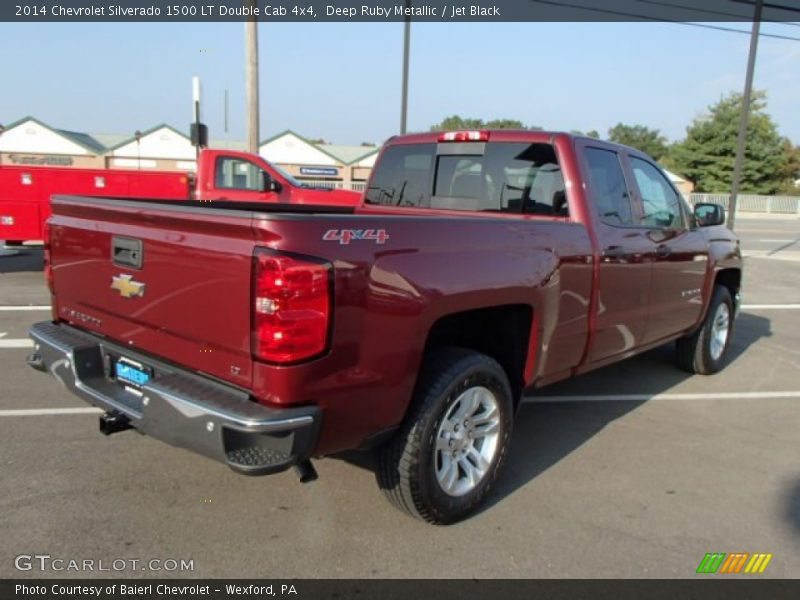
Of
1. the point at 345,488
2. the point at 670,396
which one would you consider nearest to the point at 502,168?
the point at 345,488

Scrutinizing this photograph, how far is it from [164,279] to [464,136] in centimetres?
247

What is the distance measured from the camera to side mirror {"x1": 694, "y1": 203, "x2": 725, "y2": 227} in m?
5.35

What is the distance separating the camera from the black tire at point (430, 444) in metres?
2.91

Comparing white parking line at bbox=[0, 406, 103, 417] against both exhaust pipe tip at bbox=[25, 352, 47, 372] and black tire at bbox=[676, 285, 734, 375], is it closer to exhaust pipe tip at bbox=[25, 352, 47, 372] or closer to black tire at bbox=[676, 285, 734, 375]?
exhaust pipe tip at bbox=[25, 352, 47, 372]

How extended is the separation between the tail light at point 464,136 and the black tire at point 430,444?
179 cm

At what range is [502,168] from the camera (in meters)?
4.18

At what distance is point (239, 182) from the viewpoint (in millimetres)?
10781

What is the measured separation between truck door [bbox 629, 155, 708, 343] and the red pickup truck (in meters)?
0.07

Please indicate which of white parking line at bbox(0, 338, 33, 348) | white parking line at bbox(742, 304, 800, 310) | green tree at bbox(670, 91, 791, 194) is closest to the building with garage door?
green tree at bbox(670, 91, 791, 194)

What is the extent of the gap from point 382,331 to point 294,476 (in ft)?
4.68

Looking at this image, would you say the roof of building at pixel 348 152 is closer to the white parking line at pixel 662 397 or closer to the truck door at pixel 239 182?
the truck door at pixel 239 182

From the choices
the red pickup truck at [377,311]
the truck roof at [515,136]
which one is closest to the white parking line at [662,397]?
the red pickup truck at [377,311]
